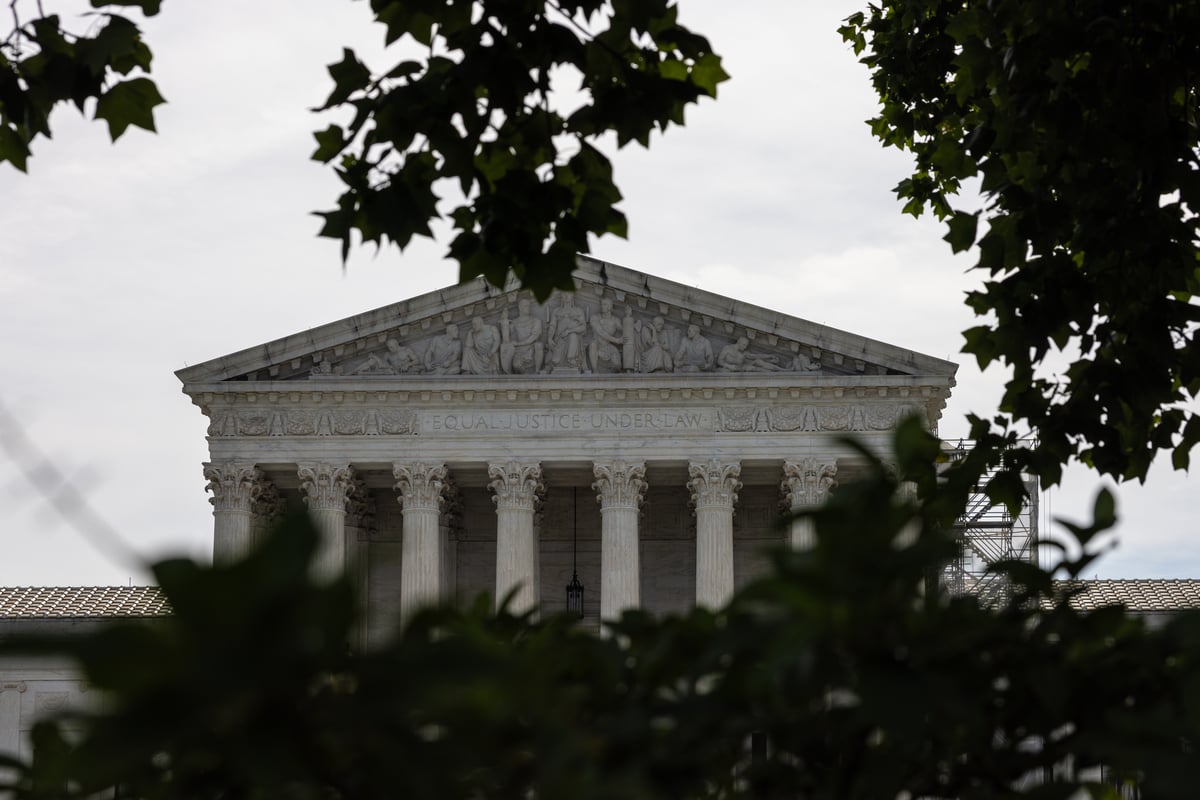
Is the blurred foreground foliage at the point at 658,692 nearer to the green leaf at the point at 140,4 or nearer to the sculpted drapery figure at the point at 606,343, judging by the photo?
the green leaf at the point at 140,4

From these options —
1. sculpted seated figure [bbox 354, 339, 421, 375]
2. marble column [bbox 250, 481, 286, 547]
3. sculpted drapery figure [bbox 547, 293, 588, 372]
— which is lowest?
marble column [bbox 250, 481, 286, 547]

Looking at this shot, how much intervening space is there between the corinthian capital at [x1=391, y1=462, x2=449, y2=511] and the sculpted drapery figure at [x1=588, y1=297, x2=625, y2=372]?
14.9 ft

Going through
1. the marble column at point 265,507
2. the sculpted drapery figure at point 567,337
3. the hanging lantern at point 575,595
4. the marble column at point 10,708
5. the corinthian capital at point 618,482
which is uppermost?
the sculpted drapery figure at point 567,337

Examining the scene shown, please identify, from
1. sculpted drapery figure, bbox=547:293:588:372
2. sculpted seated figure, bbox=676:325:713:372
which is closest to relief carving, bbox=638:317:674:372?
sculpted seated figure, bbox=676:325:713:372

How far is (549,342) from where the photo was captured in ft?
123

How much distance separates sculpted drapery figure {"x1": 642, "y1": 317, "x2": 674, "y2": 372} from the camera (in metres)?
37.1

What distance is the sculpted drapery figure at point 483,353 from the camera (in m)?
37.4

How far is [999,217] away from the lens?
5.69 metres

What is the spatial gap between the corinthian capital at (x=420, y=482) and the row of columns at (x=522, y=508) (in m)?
0.02

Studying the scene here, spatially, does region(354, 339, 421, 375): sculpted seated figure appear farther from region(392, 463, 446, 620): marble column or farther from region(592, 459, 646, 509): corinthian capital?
region(592, 459, 646, 509): corinthian capital

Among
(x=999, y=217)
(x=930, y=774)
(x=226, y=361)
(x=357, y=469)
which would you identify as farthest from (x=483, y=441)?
(x=930, y=774)

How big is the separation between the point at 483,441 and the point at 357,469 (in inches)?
126

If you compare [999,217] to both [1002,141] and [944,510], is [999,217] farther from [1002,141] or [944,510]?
[944,510]

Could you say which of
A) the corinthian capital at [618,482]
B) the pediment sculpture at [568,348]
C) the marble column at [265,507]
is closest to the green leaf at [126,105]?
the corinthian capital at [618,482]
